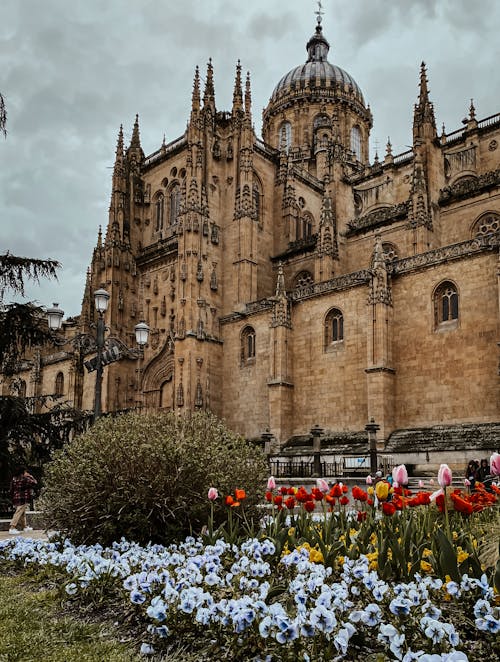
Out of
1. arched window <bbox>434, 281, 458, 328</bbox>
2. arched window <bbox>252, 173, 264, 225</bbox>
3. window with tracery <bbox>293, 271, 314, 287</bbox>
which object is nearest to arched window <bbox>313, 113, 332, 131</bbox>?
arched window <bbox>252, 173, 264, 225</bbox>

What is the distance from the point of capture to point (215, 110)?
36062mm

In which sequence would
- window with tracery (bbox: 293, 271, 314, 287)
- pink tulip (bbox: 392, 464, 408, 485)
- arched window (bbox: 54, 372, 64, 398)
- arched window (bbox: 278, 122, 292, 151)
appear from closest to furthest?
pink tulip (bbox: 392, 464, 408, 485), window with tracery (bbox: 293, 271, 314, 287), arched window (bbox: 54, 372, 64, 398), arched window (bbox: 278, 122, 292, 151)

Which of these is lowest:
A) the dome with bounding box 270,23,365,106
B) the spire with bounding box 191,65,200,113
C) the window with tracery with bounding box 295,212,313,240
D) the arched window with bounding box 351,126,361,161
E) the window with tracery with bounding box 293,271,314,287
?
the window with tracery with bounding box 293,271,314,287

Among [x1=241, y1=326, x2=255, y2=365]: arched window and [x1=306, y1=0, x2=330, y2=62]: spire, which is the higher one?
[x1=306, y1=0, x2=330, y2=62]: spire

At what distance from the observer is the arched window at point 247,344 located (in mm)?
31281

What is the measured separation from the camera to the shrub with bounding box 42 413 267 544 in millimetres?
8125

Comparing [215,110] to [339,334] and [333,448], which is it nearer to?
[339,334]

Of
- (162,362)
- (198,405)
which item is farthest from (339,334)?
(162,362)

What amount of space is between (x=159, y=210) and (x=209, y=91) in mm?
8424

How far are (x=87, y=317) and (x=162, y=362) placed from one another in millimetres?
7500

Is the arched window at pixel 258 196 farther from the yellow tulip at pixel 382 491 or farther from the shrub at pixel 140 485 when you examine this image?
the yellow tulip at pixel 382 491

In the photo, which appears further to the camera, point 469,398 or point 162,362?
point 162,362

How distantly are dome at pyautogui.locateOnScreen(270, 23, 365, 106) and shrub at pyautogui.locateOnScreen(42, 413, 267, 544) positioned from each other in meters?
44.4

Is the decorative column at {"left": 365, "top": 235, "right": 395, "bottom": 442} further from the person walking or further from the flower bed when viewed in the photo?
the flower bed
